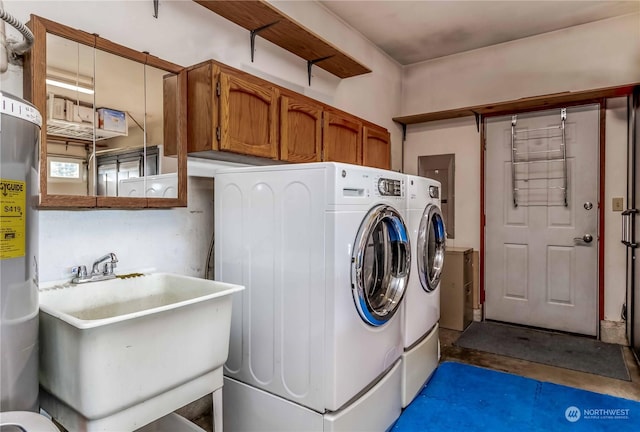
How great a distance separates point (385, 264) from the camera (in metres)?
2.01

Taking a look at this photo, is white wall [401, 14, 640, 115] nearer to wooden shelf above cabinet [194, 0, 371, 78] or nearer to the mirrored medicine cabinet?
wooden shelf above cabinet [194, 0, 371, 78]

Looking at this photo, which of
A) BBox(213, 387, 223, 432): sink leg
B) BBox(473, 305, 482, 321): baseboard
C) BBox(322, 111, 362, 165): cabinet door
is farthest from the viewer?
BBox(473, 305, 482, 321): baseboard

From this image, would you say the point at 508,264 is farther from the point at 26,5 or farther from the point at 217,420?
the point at 26,5

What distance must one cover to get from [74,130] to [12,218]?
2.44 feet

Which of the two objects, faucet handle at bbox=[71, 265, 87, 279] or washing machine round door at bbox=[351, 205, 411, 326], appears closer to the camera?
faucet handle at bbox=[71, 265, 87, 279]

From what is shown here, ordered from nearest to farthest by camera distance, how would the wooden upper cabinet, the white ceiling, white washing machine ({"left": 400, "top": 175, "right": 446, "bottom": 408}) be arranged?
the wooden upper cabinet → white washing machine ({"left": 400, "top": 175, "right": 446, "bottom": 408}) → the white ceiling

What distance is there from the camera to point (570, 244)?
3428mm

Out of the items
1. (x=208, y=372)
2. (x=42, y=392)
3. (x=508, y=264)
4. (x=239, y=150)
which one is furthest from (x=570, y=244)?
(x=42, y=392)

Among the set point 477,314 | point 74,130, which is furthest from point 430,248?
point 74,130

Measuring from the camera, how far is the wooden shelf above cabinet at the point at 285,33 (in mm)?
2031

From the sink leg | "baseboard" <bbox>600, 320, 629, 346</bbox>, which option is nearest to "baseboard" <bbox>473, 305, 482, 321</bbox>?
"baseboard" <bbox>600, 320, 629, 346</bbox>

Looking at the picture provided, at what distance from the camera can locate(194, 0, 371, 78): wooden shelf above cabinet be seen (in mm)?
2031

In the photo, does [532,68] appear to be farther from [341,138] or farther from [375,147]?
[341,138]

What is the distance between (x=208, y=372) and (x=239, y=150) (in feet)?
3.45
